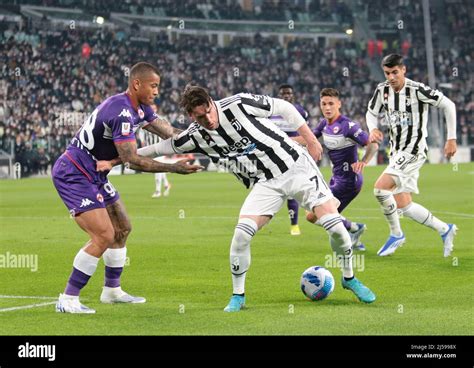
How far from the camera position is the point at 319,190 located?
9.39 m

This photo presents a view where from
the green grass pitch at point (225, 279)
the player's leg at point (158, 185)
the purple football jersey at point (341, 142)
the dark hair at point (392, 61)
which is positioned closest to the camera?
the green grass pitch at point (225, 279)

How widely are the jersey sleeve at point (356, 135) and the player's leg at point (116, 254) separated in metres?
5.29

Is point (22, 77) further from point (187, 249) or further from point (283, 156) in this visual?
point (283, 156)

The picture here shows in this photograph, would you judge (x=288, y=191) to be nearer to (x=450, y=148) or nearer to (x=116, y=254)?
(x=116, y=254)

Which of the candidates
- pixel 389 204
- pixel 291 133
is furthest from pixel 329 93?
pixel 291 133

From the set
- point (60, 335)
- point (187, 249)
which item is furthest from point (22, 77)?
point (60, 335)

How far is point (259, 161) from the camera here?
30.5ft

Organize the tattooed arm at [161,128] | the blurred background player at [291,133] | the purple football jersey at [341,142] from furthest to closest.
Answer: the blurred background player at [291,133] < the purple football jersey at [341,142] < the tattooed arm at [161,128]

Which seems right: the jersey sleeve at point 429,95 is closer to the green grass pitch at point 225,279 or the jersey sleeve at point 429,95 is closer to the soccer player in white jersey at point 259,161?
the green grass pitch at point 225,279

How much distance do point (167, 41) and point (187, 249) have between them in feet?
130

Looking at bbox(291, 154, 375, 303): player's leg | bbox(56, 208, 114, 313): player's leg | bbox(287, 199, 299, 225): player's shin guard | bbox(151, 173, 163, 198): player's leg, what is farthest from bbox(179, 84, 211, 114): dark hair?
bbox(151, 173, 163, 198): player's leg

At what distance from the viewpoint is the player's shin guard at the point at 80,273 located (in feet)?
30.2

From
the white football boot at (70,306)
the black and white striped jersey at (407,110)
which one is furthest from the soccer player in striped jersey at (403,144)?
the white football boot at (70,306)

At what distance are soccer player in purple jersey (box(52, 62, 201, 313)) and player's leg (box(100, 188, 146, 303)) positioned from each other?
0.22 meters
